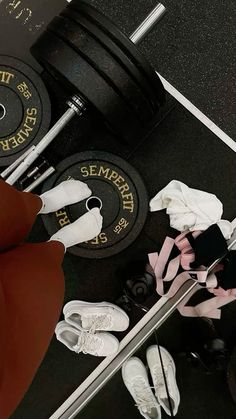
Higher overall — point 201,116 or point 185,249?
point 201,116

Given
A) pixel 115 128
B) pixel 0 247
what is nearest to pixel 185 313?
pixel 115 128

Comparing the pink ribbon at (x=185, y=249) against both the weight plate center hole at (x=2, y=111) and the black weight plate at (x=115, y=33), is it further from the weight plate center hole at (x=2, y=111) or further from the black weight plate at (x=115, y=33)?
the weight plate center hole at (x=2, y=111)

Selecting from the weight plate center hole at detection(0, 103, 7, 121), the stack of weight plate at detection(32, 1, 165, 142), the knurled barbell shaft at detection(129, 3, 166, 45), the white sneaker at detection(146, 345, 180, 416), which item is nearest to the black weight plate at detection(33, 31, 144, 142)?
the stack of weight plate at detection(32, 1, 165, 142)

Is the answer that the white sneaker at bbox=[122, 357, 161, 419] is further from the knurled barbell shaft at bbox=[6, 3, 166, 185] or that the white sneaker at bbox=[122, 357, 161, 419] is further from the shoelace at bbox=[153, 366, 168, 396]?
the knurled barbell shaft at bbox=[6, 3, 166, 185]

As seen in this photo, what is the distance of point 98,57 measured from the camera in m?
1.15

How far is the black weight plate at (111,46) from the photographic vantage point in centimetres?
115

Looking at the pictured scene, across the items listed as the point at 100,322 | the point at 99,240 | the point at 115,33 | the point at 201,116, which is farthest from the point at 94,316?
the point at 115,33

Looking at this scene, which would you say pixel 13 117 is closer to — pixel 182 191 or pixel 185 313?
pixel 182 191

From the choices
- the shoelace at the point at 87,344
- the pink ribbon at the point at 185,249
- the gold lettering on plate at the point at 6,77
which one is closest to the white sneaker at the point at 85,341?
the shoelace at the point at 87,344

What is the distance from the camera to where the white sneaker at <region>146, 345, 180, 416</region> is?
154cm

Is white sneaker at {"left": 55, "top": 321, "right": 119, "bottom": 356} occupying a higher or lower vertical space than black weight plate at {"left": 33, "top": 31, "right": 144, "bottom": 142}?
lower

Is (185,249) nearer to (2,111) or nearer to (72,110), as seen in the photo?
(72,110)

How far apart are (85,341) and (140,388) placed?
9.9 inches

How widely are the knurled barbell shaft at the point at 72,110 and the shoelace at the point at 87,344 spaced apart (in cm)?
53
